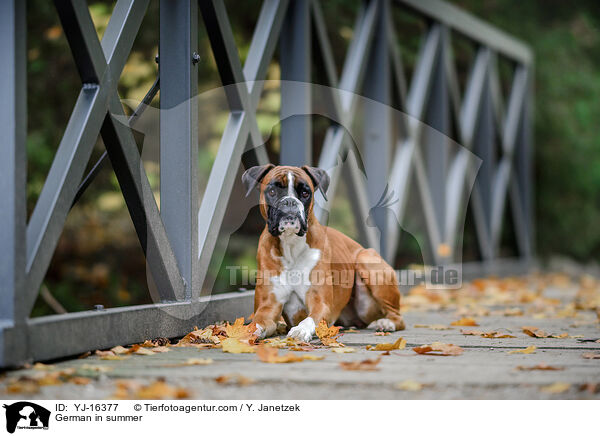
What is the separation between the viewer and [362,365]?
8.85ft

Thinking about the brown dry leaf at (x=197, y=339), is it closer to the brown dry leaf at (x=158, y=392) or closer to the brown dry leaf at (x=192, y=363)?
the brown dry leaf at (x=192, y=363)

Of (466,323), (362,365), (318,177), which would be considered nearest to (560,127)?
(466,323)

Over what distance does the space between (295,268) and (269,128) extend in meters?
3.33

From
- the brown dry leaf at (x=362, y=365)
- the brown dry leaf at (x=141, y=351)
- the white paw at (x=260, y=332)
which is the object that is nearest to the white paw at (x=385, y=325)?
the white paw at (x=260, y=332)

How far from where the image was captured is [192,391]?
231 centimetres

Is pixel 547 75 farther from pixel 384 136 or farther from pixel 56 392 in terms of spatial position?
pixel 56 392

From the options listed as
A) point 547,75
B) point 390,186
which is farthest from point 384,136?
point 547,75

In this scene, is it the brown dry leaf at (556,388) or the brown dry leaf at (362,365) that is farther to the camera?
the brown dry leaf at (362,365)

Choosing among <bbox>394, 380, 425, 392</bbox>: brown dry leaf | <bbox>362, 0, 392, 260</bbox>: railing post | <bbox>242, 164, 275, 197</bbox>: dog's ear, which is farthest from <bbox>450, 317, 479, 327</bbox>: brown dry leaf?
<bbox>394, 380, 425, 392</bbox>: brown dry leaf

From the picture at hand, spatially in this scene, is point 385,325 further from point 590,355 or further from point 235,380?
point 235,380

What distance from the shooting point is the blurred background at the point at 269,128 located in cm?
696

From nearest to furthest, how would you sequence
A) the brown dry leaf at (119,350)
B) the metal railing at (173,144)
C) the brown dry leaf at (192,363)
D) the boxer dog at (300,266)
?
1. the metal railing at (173,144)
2. the brown dry leaf at (192,363)
3. the brown dry leaf at (119,350)
4. the boxer dog at (300,266)
